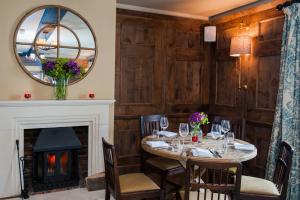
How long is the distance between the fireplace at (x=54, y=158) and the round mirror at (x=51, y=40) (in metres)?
0.67

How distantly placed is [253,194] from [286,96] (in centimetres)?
133

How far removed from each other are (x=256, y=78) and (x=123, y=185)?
2.37 meters

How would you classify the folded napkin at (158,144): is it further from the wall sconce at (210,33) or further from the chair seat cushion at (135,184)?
the wall sconce at (210,33)

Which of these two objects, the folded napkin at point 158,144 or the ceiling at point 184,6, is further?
the ceiling at point 184,6

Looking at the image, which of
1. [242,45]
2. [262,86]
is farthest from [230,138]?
[242,45]

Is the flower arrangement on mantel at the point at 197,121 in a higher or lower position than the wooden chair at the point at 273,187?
higher

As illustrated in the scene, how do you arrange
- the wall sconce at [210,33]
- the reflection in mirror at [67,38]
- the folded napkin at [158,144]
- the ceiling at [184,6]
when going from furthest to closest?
the wall sconce at [210,33] → the ceiling at [184,6] → the reflection in mirror at [67,38] → the folded napkin at [158,144]

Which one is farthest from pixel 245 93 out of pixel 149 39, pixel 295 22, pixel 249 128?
pixel 149 39

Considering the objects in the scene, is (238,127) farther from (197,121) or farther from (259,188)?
(259,188)

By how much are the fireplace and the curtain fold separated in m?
2.49

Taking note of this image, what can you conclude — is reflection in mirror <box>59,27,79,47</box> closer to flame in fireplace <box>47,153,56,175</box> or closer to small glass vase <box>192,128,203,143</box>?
flame in fireplace <box>47,153,56,175</box>

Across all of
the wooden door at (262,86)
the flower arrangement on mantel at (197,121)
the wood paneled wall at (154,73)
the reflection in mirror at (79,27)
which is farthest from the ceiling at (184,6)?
the flower arrangement on mantel at (197,121)

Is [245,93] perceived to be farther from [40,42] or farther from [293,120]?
[40,42]

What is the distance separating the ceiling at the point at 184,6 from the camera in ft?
12.7
